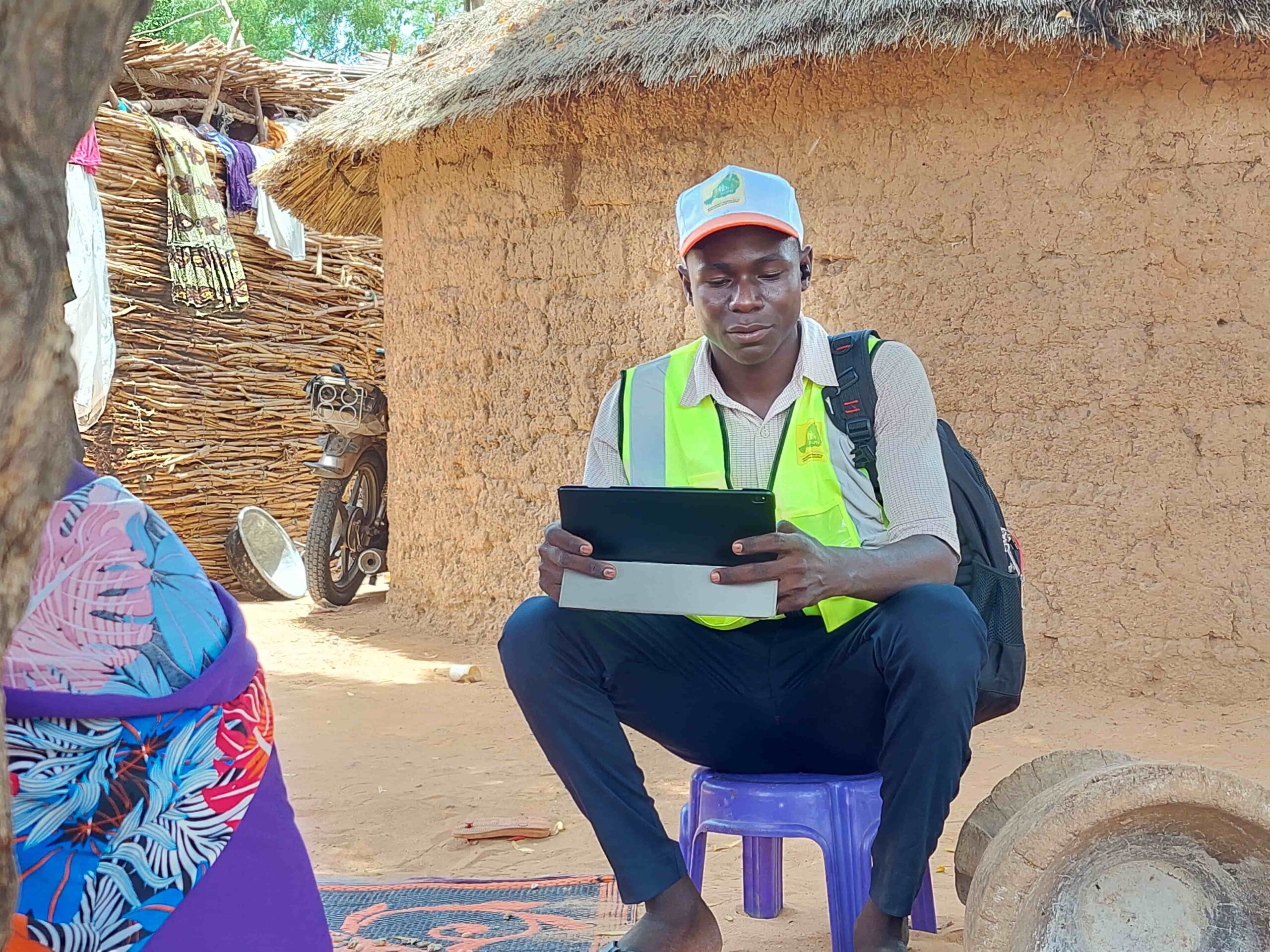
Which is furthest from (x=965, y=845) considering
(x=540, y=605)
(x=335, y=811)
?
(x=335, y=811)

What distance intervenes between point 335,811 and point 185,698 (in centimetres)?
260

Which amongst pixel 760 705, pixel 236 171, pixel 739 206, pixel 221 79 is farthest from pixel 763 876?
pixel 221 79

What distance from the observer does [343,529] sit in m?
7.31

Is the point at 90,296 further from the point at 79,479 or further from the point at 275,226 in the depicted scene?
the point at 79,479

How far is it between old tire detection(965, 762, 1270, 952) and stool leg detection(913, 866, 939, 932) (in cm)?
43

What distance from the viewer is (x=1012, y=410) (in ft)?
15.4

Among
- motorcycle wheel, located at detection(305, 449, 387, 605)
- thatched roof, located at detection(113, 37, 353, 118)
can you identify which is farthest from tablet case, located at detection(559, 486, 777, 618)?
thatched roof, located at detection(113, 37, 353, 118)

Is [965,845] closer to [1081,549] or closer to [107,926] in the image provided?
[107,926]

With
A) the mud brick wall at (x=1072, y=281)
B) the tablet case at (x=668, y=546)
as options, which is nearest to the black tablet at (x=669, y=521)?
the tablet case at (x=668, y=546)

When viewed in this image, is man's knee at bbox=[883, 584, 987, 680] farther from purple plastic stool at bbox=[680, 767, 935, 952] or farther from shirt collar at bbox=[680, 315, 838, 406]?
shirt collar at bbox=[680, 315, 838, 406]

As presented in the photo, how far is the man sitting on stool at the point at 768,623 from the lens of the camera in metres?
2.04

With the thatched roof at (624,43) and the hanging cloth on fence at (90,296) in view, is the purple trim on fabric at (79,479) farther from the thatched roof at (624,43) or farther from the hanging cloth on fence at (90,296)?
the hanging cloth on fence at (90,296)

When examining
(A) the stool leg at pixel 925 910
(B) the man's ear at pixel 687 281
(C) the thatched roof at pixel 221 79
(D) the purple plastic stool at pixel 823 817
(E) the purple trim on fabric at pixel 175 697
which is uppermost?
(C) the thatched roof at pixel 221 79

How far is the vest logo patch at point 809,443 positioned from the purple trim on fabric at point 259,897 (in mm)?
1222
